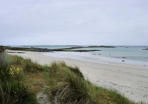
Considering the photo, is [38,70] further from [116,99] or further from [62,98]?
[116,99]

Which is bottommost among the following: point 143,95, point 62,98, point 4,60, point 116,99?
point 143,95

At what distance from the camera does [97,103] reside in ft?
11.8

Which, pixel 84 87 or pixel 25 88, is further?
pixel 84 87

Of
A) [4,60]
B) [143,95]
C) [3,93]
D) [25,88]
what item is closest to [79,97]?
[25,88]

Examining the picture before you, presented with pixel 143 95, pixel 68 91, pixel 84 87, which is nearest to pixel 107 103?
pixel 84 87

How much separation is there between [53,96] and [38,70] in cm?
316

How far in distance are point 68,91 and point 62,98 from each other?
0.78ft

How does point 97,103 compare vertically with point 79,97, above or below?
below

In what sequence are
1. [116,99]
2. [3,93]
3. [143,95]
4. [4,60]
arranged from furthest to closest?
[143,95] < [4,60] < [116,99] < [3,93]

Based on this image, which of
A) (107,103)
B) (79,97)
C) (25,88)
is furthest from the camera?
(107,103)

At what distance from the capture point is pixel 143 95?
6141mm

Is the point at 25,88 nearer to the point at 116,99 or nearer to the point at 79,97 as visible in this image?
the point at 79,97

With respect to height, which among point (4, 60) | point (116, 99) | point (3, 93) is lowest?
point (116, 99)

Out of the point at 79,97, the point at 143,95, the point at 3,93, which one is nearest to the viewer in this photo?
the point at 3,93
